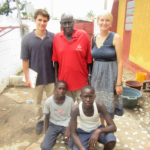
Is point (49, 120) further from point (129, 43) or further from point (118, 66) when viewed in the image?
point (129, 43)

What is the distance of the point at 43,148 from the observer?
6.73 ft

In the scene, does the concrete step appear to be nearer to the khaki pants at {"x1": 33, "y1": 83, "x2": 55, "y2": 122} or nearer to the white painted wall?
the white painted wall

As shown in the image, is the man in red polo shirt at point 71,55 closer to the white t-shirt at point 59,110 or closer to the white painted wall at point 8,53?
the white t-shirt at point 59,110

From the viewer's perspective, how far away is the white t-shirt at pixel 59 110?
225cm

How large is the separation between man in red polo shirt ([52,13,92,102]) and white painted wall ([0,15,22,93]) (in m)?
2.98

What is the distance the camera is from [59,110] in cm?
227

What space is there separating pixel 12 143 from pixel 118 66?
1988mm

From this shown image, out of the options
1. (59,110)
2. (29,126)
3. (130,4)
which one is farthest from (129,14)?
(29,126)

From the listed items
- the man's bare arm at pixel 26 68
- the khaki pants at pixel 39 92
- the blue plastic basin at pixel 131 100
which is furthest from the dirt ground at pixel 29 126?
the man's bare arm at pixel 26 68

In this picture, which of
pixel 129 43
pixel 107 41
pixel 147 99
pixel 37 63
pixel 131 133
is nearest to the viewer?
pixel 107 41

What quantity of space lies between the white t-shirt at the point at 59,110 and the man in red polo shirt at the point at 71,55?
21 centimetres

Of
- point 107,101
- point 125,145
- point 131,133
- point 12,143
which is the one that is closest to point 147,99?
point 131,133

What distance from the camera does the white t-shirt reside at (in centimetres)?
225

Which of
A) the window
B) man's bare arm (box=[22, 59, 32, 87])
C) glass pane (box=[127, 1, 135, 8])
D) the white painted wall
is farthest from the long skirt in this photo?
glass pane (box=[127, 1, 135, 8])
